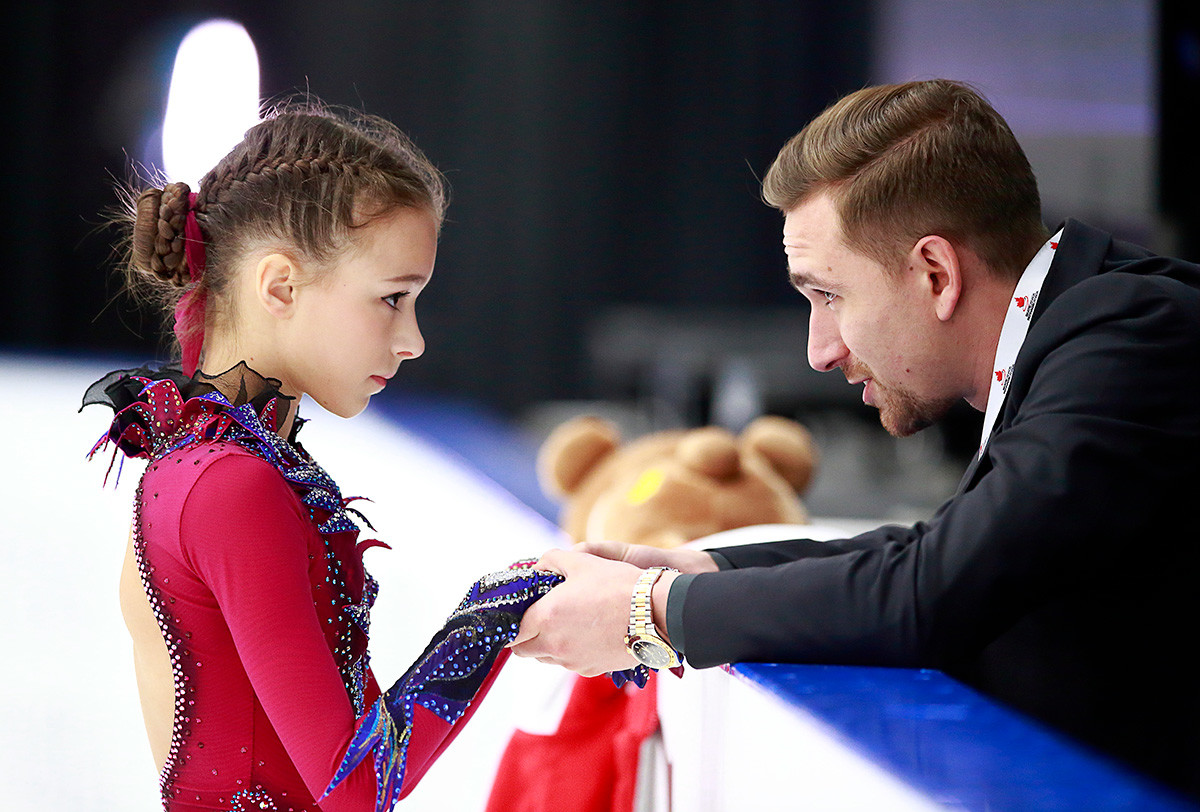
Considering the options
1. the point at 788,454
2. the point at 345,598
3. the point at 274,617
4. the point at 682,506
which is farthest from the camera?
the point at 788,454

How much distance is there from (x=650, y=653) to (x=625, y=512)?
0.85 m

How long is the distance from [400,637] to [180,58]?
36.9 inches

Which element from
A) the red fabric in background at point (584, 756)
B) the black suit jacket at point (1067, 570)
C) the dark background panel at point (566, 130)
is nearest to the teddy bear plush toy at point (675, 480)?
the red fabric in background at point (584, 756)

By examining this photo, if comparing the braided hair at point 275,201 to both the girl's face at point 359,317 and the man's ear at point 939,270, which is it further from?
the man's ear at point 939,270

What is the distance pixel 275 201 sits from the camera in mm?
1087

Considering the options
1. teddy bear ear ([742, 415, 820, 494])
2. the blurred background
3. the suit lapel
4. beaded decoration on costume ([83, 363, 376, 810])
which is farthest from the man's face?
the blurred background

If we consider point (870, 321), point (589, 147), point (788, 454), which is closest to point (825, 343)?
point (870, 321)

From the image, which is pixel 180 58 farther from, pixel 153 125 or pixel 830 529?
pixel 153 125

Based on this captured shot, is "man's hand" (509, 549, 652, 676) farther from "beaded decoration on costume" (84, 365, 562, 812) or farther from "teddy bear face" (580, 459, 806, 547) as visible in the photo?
"teddy bear face" (580, 459, 806, 547)

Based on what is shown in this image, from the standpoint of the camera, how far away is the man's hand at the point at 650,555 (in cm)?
125

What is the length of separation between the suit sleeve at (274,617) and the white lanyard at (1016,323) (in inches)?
26.7

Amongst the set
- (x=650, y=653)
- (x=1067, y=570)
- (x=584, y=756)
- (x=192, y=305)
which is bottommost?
(x=584, y=756)

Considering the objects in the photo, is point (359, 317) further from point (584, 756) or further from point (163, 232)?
point (584, 756)

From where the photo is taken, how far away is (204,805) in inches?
39.3
